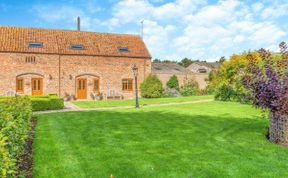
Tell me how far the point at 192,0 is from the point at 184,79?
24532 millimetres

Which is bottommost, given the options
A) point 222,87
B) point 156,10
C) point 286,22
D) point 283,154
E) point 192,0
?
point 283,154

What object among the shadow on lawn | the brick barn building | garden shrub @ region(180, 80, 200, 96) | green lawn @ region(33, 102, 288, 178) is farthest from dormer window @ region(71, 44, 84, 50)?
green lawn @ region(33, 102, 288, 178)

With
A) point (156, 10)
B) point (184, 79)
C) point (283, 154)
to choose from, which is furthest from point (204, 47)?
point (283, 154)

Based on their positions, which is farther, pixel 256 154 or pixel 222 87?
pixel 222 87

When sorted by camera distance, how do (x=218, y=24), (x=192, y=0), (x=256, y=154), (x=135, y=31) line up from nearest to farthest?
(x=256, y=154), (x=192, y=0), (x=218, y=24), (x=135, y=31)

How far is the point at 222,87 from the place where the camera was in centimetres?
2397

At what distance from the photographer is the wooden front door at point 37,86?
26.8 metres

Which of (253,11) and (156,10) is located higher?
(156,10)

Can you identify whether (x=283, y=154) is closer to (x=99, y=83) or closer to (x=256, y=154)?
(x=256, y=154)

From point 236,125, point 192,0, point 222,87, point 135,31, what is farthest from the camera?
point 135,31

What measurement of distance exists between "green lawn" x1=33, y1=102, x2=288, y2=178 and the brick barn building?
1722 cm

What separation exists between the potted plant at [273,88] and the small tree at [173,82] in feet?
86.9

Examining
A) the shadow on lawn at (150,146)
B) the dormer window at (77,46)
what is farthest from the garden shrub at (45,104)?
the dormer window at (77,46)

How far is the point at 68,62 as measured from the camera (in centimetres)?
2786
